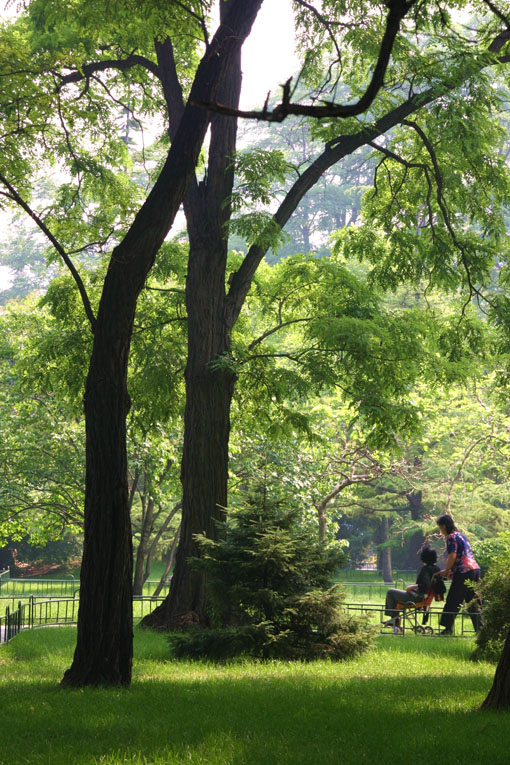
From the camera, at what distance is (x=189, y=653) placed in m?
10.3

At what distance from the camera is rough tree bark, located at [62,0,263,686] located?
8.10m

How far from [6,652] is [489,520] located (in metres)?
26.2

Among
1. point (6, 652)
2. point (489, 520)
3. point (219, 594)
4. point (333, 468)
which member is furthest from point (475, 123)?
point (489, 520)

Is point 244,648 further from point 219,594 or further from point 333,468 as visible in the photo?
point 333,468

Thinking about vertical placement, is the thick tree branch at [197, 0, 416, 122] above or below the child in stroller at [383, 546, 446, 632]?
above

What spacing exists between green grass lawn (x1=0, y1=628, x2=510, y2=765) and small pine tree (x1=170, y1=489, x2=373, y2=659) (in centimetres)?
50

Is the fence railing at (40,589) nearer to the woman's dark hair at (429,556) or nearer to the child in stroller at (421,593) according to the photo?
the child in stroller at (421,593)

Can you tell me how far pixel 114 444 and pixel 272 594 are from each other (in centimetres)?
304

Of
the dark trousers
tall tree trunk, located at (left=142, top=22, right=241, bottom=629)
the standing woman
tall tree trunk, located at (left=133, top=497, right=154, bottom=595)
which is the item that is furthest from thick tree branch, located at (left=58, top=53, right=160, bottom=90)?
tall tree trunk, located at (left=133, top=497, right=154, bottom=595)

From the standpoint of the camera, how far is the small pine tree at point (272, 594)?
10.2 m

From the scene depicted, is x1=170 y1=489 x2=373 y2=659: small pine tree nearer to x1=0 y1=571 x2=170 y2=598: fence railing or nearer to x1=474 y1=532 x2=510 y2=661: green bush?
x1=474 y1=532 x2=510 y2=661: green bush

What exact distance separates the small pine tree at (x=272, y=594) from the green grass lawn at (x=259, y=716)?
501 mm

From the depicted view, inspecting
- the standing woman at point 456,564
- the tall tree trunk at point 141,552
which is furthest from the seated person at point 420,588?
the tall tree trunk at point 141,552

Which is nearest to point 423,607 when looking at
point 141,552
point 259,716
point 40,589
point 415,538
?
point 259,716
